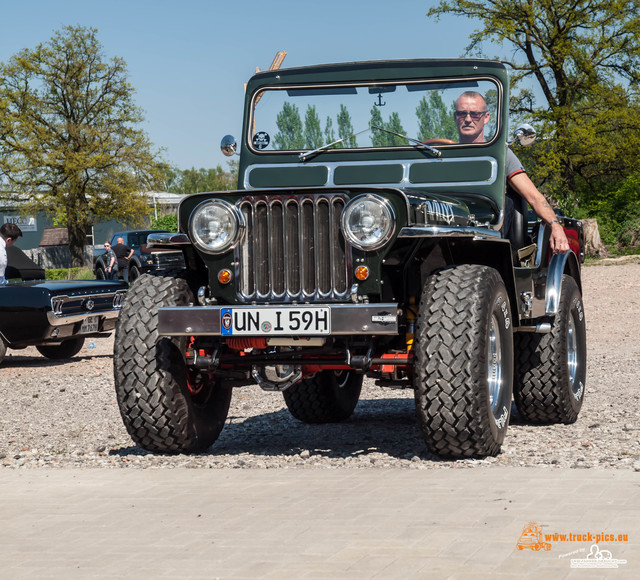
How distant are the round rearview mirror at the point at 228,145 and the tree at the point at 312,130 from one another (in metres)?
0.56

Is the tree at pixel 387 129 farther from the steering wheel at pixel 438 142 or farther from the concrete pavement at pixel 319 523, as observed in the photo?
the concrete pavement at pixel 319 523

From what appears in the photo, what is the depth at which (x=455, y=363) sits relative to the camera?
586 centimetres

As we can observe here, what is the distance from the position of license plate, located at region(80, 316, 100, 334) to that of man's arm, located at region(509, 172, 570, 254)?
7107 millimetres

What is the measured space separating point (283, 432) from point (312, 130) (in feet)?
7.65

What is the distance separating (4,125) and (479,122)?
4924 cm

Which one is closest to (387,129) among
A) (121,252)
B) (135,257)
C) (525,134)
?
(525,134)

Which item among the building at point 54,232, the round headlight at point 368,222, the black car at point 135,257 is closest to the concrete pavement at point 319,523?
the round headlight at point 368,222

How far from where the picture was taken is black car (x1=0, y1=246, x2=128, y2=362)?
12.8 meters

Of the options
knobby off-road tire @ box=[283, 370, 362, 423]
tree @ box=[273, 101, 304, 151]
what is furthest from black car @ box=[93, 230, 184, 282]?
tree @ box=[273, 101, 304, 151]

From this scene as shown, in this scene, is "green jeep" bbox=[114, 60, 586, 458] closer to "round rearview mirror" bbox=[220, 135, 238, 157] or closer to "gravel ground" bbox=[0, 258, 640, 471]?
"round rearview mirror" bbox=[220, 135, 238, 157]

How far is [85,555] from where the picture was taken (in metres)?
4.23

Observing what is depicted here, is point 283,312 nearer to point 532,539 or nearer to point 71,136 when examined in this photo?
point 532,539

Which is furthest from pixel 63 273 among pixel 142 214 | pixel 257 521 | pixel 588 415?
pixel 257 521

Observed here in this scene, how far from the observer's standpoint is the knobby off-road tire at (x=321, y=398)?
27.8 feet
